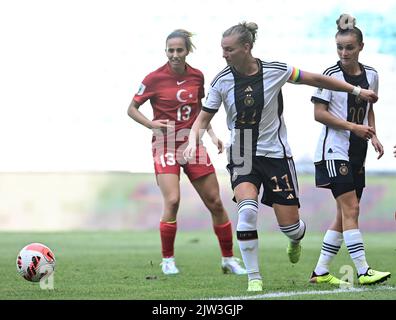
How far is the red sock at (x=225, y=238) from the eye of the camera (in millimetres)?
9188

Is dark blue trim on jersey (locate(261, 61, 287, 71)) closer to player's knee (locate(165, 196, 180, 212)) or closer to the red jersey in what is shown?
the red jersey

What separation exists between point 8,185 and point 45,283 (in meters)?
10.9

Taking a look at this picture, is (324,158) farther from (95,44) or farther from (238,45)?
(95,44)

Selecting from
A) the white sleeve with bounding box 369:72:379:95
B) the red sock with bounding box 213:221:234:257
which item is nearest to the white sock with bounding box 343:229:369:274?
the white sleeve with bounding box 369:72:379:95

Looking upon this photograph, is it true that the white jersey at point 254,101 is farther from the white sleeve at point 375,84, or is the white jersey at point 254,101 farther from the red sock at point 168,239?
the red sock at point 168,239

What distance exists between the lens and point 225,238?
931cm

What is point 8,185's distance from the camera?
18.1 meters

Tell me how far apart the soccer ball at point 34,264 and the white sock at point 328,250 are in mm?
2074

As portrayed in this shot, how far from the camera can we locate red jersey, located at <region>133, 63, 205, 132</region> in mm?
9258

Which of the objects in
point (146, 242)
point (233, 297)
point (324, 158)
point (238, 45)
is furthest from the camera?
point (146, 242)

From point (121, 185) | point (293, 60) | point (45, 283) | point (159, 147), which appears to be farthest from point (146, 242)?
point (45, 283)

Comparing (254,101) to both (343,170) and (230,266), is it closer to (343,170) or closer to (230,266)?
(343,170)

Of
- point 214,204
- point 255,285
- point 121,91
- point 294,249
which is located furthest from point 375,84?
point 121,91

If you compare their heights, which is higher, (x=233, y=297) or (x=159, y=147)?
(x=159, y=147)
